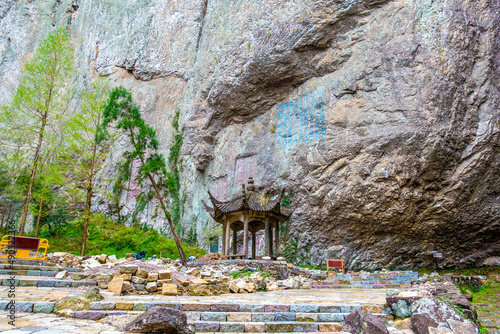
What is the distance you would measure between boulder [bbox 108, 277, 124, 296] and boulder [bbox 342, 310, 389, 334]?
315 cm

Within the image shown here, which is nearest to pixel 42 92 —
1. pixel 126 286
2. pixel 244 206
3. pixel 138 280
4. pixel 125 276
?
pixel 244 206

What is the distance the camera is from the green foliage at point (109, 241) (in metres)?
12.7

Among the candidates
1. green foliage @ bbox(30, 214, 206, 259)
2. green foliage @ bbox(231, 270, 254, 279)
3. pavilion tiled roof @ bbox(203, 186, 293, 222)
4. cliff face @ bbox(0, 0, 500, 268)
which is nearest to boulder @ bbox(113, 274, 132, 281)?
green foliage @ bbox(231, 270, 254, 279)

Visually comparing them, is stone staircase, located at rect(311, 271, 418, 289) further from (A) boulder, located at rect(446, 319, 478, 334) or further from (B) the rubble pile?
(A) boulder, located at rect(446, 319, 478, 334)

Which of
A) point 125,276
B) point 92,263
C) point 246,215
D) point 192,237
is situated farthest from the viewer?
point 192,237

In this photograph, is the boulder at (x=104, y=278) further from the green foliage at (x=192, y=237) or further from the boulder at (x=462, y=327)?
the green foliage at (x=192, y=237)

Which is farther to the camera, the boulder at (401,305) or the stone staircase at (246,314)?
the boulder at (401,305)

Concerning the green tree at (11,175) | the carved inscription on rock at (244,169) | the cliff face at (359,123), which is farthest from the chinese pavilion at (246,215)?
the green tree at (11,175)

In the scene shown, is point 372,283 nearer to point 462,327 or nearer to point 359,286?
point 359,286

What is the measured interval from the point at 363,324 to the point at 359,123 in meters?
11.1

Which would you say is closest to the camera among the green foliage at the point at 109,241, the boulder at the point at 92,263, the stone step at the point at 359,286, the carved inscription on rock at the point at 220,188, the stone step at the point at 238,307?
the stone step at the point at 238,307

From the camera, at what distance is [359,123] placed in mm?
12969

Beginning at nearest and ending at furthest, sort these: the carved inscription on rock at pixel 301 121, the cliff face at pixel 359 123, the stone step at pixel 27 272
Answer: the stone step at pixel 27 272 < the cliff face at pixel 359 123 < the carved inscription on rock at pixel 301 121

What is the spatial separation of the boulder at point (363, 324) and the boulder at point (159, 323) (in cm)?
135
